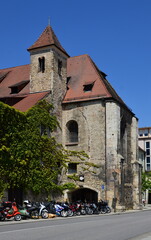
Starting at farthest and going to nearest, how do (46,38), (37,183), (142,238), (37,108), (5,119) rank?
(46,38) < (37,108) < (37,183) < (5,119) < (142,238)

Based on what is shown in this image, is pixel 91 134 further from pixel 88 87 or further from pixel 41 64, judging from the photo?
pixel 41 64

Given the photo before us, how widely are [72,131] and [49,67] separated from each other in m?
6.30

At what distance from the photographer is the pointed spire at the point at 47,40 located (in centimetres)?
3225

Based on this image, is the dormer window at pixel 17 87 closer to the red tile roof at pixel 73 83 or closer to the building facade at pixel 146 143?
the red tile roof at pixel 73 83

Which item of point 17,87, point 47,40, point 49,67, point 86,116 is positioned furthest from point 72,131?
point 47,40

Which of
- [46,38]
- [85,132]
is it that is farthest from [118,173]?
[46,38]

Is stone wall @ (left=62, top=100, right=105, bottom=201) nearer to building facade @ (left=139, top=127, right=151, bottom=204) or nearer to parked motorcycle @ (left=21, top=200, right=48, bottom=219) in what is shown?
parked motorcycle @ (left=21, top=200, right=48, bottom=219)

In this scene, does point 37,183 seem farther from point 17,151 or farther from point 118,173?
point 118,173

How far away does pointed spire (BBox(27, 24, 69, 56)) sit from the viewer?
32.2 metres

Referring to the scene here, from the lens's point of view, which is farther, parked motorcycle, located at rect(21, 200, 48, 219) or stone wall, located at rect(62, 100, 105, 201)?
stone wall, located at rect(62, 100, 105, 201)

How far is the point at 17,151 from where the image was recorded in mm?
24469

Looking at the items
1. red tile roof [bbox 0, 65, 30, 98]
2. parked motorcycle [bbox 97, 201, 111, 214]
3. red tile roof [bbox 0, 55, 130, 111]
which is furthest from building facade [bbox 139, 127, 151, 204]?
parked motorcycle [bbox 97, 201, 111, 214]

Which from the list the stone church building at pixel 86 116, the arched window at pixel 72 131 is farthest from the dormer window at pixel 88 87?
the arched window at pixel 72 131

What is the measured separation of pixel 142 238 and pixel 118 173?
767 inches
